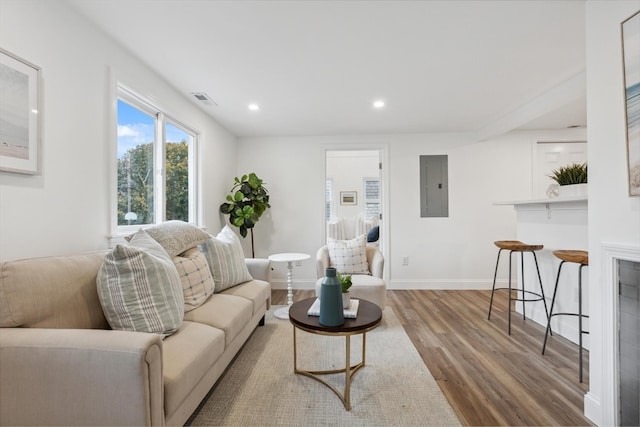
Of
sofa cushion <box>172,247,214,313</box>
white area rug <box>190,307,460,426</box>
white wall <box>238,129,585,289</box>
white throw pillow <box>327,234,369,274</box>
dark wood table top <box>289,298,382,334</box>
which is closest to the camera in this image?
white area rug <box>190,307,460,426</box>

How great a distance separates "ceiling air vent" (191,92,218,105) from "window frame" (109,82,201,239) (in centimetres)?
32

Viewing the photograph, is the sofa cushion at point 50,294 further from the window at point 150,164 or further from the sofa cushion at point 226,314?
the window at point 150,164

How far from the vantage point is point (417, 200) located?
4508 millimetres

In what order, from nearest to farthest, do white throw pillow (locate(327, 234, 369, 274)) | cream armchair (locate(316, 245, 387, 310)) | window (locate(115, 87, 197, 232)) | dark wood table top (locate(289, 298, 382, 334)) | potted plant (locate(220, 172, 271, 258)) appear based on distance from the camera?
dark wood table top (locate(289, 298, 382, 334)), window (locate(115, 87, 197, 232)), cream armchair (locate(316, 245, 387, 310)), white throw pillow (locate(327, 234, 369, 274)), potted plant (locate(220, 172, 271, 258))

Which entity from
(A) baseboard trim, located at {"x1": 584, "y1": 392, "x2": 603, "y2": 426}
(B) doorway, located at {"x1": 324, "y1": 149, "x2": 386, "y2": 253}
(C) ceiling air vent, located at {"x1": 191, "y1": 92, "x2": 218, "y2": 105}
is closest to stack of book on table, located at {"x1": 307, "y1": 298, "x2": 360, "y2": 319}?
(A) baseboard trim, located at {"x1": 584, "y1": 392, "x2": 603, "y2": 426}

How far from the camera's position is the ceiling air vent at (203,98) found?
9.96 feet

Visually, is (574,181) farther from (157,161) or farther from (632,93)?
(157,161)

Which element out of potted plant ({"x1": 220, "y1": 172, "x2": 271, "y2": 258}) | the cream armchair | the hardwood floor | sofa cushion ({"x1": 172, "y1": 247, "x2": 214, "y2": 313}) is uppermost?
potted plant ({"x1": 220, "y1": 172, "x2": 271, "y2": 258})

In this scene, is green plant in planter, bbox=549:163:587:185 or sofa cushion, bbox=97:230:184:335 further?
green plant in planter, bbox=549:163:587:185

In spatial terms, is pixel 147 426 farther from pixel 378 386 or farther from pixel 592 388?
pixel 592 388

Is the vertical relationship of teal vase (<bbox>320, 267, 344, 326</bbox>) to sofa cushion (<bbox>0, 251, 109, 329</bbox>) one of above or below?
below

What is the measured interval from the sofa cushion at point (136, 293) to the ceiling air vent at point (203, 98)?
210 centimetres

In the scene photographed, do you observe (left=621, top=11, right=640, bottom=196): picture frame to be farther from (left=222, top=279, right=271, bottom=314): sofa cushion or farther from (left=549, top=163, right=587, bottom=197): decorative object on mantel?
(left=222, top=279, right=271, bottom=314): sofa cushion

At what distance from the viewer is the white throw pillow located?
3420mm
